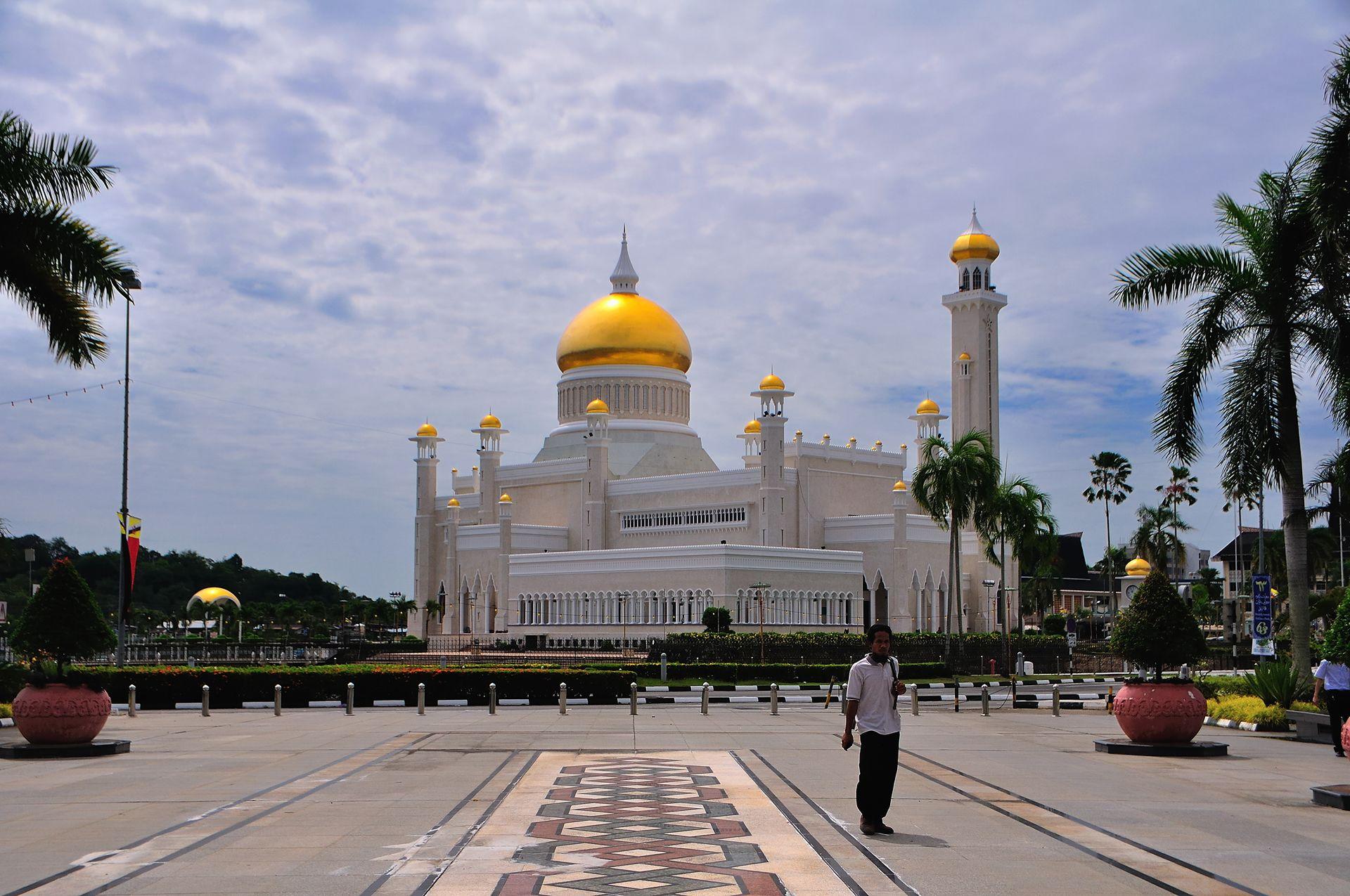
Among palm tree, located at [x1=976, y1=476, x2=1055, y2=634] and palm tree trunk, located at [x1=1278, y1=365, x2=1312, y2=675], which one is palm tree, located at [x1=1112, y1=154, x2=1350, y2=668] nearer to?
palm tree trunk, located at [x1=1278, y1=365, x2=1312, y2=675]

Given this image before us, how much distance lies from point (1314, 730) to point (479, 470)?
193 ft

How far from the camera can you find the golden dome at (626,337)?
74.0m

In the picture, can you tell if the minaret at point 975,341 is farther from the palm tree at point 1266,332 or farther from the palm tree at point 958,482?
the palm tree at point 1266,332

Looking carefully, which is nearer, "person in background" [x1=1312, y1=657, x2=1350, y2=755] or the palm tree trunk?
"person in background" [x1=1312, y1=657, x2=1350, y2=755]

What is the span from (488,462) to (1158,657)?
58.1m

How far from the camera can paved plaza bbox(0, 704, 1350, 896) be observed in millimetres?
9172

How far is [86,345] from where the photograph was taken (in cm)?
2180

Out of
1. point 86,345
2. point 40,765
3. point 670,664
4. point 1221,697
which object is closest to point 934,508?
point 670,664

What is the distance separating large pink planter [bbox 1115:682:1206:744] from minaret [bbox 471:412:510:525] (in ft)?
189

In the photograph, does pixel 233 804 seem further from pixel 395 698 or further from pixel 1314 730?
pixel 395 698

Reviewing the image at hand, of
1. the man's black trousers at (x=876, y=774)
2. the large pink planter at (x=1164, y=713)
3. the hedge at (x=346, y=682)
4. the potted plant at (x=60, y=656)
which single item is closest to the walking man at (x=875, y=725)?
the man's black trousers at (x=876, y=774)

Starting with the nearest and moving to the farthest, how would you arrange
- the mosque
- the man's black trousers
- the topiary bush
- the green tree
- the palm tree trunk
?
1. the man's black trousers
2. the green tree
3. the topiary bush
4. the palm tree trunk
5. the mosque

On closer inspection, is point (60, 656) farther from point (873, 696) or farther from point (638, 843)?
point (873, 696)

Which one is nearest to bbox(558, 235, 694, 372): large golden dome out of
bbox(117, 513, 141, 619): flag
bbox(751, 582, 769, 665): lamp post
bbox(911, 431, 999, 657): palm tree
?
bbox(751, 582, 769, 665): lamp post
